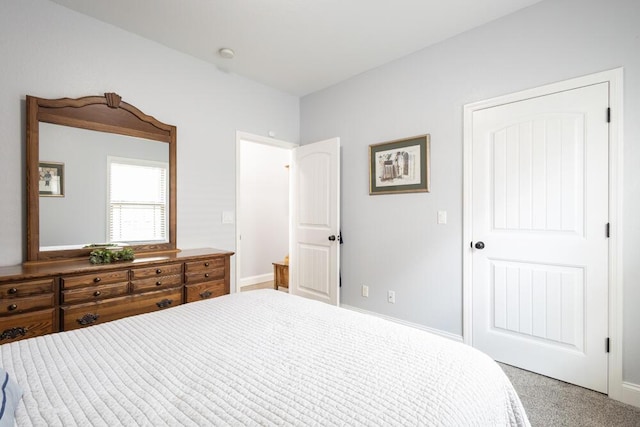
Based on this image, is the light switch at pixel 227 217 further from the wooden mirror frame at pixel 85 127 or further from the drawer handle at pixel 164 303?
the drawer handle at pixel 164 303

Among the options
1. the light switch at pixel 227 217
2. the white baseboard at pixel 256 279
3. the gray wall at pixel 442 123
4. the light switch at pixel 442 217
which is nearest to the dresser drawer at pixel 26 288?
the light switch at pixel 227 217

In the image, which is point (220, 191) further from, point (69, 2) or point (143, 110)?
point (69, 2)

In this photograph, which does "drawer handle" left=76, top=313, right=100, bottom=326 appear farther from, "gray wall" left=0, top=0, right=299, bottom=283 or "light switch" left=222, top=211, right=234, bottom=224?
"light switch" left=222, top=211, right=234, bottom=224

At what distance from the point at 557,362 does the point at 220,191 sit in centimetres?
326

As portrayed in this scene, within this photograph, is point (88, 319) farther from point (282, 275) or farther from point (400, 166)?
point (400, 166)

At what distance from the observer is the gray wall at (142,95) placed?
2.08 metres

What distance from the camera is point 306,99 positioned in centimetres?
400

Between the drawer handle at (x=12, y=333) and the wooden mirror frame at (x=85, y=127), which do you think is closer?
the drawer handle at (x=12, y=333)

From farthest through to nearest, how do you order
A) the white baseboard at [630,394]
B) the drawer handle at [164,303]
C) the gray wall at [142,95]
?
the drawer handle at [164,303] → the gray wall at [142,95] → the white baseboard at [630,394]

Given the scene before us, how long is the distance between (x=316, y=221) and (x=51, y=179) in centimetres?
246

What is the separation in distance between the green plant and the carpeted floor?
292 cm

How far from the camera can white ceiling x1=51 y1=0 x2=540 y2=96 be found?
2238mm

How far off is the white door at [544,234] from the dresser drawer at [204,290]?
225cm

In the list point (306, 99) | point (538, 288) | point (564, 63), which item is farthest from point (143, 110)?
point (538, 288)
